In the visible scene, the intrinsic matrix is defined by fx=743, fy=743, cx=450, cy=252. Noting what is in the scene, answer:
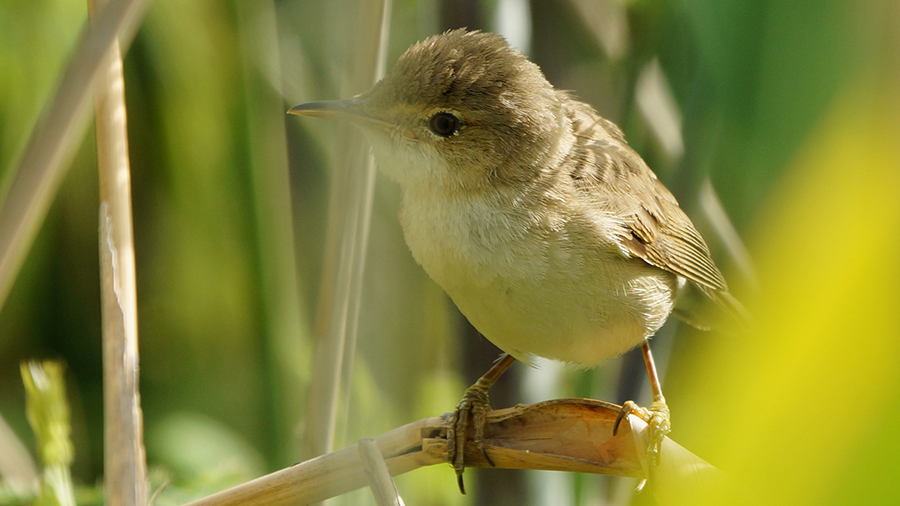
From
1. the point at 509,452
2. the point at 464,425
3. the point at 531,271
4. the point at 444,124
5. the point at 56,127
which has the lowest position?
the point at 509,452

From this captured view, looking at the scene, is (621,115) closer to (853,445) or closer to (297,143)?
(297,143)

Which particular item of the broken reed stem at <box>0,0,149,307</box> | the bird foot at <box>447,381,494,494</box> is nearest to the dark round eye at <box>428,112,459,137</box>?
the bird foot at <box>447,381,494,494</box>

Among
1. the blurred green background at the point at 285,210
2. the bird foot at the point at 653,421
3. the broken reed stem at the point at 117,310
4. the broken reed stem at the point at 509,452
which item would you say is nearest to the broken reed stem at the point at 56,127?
the broken reed stem at the point at 117,310

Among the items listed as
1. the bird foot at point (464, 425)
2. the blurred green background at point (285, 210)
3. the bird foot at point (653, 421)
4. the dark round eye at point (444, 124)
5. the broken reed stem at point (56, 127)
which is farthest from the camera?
the blurred green background at point (285, 210)

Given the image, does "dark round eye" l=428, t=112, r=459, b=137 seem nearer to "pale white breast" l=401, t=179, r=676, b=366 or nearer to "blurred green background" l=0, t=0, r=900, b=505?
"pale white breast" l=401, t=179, r=676, b=366

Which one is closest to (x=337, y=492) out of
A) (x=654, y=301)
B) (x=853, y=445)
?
(x=654, y=301)

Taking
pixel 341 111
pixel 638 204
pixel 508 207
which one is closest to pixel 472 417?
pixel 508 207

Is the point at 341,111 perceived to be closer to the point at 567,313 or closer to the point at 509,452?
the point at 567,313

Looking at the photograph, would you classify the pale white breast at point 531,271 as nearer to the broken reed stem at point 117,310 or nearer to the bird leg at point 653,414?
the bird leg at point 653,414
